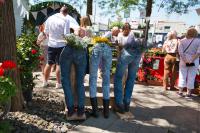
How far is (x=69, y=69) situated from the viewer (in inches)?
218

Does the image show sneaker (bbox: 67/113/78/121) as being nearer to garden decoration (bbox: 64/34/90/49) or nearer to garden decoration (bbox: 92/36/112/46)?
garden decoration (bbox: 64/34/90/49)

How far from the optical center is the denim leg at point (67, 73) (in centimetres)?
545

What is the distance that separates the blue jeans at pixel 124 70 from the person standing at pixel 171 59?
2.97 m

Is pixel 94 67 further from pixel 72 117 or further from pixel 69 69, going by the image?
pixel 72 117

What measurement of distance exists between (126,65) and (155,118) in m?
1.07

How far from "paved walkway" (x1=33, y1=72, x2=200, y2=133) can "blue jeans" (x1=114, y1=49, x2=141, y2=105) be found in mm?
334

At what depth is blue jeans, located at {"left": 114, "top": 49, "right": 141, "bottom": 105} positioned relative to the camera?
19.9 ft

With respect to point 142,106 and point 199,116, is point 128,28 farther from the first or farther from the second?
point 199,116

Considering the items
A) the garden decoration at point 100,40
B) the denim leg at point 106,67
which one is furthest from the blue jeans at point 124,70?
the garden decoration at point 100,40

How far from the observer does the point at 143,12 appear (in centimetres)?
1590

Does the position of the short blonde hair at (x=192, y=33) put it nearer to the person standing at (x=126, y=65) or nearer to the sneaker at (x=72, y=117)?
the person standing at (x=126, y=65)

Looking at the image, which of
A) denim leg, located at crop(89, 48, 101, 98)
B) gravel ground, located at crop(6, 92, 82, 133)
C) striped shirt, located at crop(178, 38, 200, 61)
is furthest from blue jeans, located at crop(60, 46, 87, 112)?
striped shirt, located at crop(178, 38, 200, 61)

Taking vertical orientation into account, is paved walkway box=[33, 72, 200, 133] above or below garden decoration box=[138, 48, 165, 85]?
below

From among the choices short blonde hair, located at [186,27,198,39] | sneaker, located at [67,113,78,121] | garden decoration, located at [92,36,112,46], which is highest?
short blonde hair, located at [186,27,198,39]
